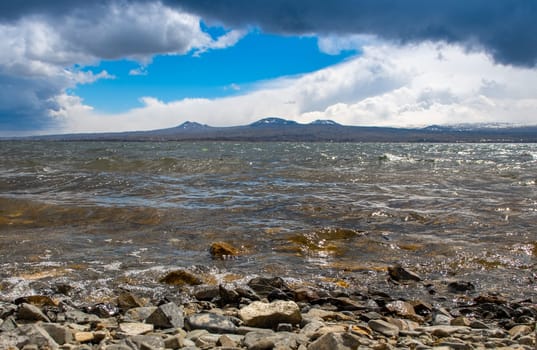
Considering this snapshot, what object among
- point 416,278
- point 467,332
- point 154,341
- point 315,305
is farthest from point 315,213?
point 154,341

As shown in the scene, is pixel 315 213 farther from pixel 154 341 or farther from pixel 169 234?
pixel 154 341

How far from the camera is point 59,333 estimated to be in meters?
4.89

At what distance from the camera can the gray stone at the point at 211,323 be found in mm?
5363

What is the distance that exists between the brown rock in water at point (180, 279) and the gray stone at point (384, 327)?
148 inches

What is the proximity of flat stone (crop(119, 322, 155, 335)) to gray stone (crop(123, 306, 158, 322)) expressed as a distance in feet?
1.57

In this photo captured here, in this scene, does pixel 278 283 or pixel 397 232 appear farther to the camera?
pixel 397 232

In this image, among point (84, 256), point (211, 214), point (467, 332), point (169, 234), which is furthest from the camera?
point (211, 214)

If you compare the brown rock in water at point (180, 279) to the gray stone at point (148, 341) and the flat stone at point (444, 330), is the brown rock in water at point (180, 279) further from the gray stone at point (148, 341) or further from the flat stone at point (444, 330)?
the flat stone at point (444, 330)

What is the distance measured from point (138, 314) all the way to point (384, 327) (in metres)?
3.38

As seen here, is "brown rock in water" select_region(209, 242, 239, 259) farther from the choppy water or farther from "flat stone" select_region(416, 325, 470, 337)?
"flat stone" select_region(416, 325, 470, 337)

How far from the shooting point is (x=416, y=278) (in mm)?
8484

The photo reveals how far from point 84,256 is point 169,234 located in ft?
9.01

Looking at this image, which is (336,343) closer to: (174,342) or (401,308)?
(174,342)

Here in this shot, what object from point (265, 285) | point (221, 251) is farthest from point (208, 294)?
point (221, 251)
